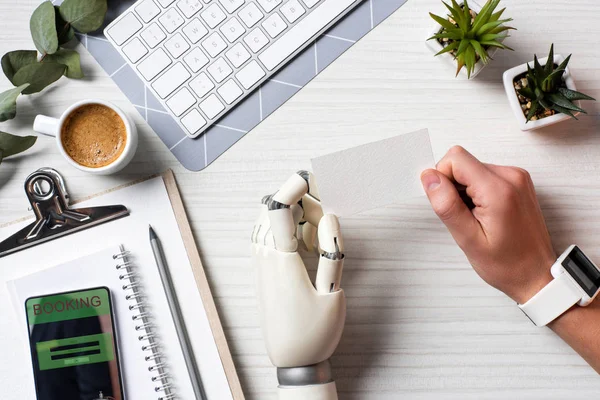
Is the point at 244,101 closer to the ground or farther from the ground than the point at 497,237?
farther from the ground

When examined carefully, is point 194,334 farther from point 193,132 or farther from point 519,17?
point 519,17

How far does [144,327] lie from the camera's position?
29.3 inches

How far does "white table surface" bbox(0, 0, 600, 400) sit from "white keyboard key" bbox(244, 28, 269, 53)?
81mm

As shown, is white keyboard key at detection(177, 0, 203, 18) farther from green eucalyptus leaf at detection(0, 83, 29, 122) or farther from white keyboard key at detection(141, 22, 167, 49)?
green eucalyptus leaf at detection(0, 83, 29, 122)

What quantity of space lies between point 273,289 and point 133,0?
0.44 m

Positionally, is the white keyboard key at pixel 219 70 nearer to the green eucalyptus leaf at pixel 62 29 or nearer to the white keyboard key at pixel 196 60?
the white keyboard key at pixel 196 60

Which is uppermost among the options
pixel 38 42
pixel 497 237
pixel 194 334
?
pixel 38 42

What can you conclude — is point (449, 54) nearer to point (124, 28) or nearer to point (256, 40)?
point (256, 40)

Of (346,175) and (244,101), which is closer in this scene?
(346,175)

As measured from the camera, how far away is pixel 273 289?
25.8 inches

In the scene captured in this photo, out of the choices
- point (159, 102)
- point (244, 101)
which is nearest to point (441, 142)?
point (244, 101)

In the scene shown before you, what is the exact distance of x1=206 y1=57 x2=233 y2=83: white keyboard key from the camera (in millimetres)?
747

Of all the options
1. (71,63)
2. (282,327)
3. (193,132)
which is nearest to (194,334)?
(282,327)

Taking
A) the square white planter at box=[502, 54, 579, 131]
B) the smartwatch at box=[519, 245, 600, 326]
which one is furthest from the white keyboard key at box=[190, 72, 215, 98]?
the smartwatch at box=[519, 245, 600, 326]
